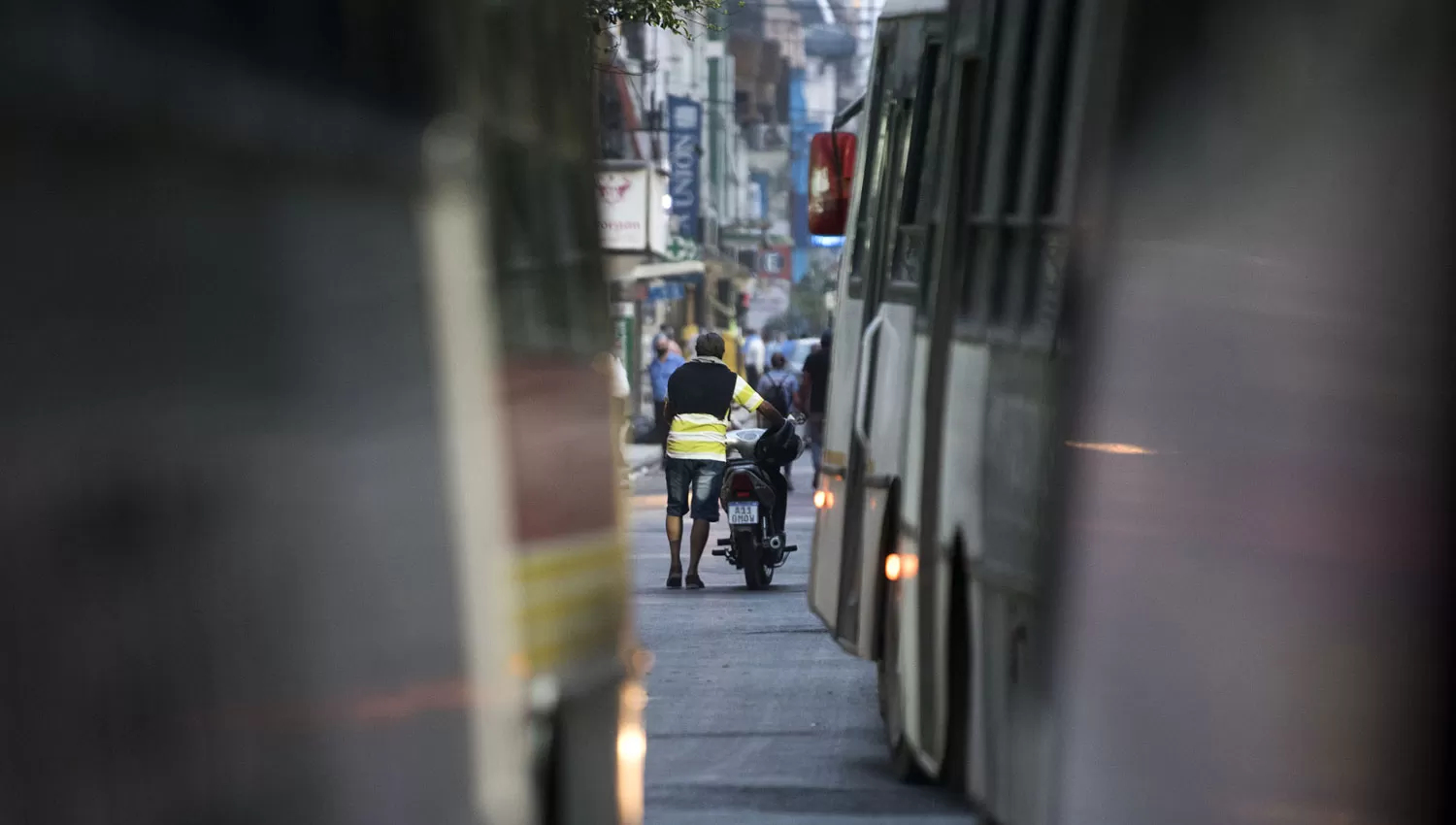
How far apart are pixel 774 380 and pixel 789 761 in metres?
15.2

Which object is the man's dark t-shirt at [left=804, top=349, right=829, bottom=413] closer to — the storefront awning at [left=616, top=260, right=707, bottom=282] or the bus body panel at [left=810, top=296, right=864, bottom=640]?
the bus body panel at [left=810, top=296, right=864, bottom=640]

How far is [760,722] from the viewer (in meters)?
9.29

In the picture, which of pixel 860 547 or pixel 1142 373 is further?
pixel 860 547

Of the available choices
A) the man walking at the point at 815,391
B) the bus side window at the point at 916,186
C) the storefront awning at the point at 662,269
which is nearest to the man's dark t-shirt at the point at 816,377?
the man walking at the point at 815,391

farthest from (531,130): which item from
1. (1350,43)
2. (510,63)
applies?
(1350,43)

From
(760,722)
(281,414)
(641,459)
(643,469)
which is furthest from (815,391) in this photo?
(281,414)

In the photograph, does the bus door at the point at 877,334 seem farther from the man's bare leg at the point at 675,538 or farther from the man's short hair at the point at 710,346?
the man's bare leg at the point at 675,538

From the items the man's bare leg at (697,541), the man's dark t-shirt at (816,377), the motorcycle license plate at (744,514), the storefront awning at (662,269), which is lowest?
the storefront awning at (662,269)

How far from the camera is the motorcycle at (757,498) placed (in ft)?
48.0

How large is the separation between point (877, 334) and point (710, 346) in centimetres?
690

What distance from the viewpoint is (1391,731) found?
4.45 m

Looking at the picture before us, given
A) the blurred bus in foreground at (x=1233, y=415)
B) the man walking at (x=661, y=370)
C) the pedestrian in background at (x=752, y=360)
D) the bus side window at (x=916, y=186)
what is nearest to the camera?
the blurred bus in foreground at (x=1233, y=415)

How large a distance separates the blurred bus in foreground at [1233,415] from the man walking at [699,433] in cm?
919

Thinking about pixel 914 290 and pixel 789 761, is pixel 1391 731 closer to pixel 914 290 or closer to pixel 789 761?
pixel 914 290
